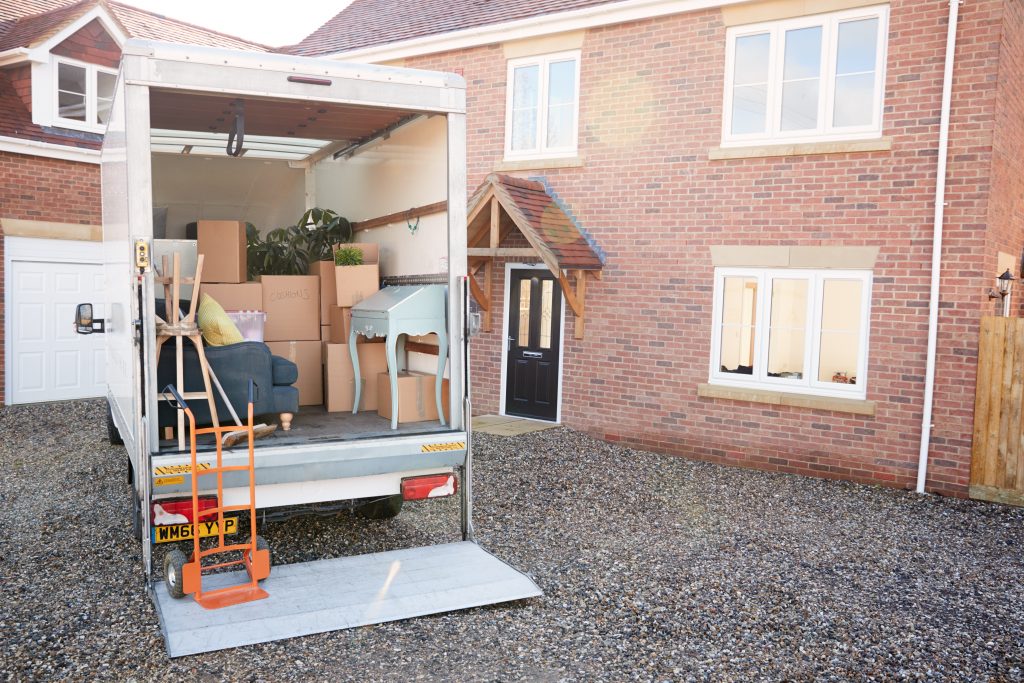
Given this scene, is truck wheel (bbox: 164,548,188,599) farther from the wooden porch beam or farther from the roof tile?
the roof tile

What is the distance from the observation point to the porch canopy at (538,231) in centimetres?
983

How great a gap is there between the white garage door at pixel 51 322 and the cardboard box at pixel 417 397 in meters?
7.91

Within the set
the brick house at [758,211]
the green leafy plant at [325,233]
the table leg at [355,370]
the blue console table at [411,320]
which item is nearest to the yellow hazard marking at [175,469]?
the blue console table at [411,320]

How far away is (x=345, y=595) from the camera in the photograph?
15.4 ft

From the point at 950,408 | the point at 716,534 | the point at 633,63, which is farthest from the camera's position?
the point at 633,63

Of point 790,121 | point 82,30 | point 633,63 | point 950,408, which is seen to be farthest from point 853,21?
point 82,30

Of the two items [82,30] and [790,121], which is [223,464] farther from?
[82,30]

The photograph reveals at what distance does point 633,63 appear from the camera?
10117mm

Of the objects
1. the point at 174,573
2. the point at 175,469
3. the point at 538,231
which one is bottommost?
the point at 174,573

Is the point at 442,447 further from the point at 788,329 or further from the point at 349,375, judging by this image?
the point at 788,329

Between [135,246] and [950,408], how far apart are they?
747cm

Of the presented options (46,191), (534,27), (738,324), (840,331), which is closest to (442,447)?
(738,324)

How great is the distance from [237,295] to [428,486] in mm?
2483

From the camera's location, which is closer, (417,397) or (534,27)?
(417,397)
